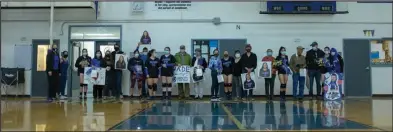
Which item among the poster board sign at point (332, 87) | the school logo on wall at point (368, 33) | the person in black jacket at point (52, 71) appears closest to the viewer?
the poster board sign at point (332, 87)

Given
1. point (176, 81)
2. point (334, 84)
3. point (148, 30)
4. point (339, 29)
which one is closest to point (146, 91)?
point (176, 81)

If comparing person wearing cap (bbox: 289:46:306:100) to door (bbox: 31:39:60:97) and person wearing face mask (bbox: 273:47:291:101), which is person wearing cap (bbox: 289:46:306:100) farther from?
door (bbox: 31:39:60:97)

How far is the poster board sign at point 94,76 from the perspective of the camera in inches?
529

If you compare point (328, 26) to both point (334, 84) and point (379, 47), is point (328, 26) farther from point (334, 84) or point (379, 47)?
point (334, 84)

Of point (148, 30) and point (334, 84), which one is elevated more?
point (148, 30)

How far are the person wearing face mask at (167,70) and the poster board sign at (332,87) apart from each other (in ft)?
15.9

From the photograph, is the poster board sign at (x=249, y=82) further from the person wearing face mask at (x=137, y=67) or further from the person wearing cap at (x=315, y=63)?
the person wearing face mask at (x=137, y=67)

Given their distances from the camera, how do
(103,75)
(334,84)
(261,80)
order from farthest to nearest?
(261,80)
(103,75)
(334,84)

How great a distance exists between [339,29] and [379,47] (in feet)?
5.11

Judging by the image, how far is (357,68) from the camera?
50.3 ft

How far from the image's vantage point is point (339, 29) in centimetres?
1525

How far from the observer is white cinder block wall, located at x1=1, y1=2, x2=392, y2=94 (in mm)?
15156

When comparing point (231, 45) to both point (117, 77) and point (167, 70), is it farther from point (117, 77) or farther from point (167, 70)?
point (117, 77)

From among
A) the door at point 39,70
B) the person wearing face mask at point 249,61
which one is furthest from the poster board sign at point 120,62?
the person wearing face mask at point 249,61
